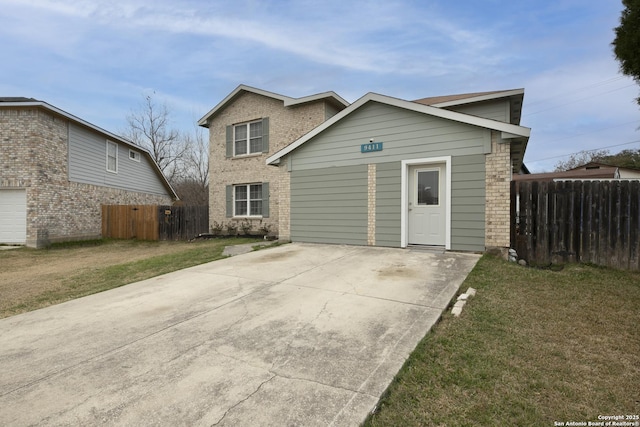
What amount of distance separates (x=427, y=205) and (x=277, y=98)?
9.13 metres

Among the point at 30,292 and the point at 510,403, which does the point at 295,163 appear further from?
the point at 510,403

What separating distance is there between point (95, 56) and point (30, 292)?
1423cm

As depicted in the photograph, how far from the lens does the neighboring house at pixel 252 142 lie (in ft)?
45.2

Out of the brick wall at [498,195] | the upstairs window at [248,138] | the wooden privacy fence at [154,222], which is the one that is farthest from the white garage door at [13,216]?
the brick wall at [498,195]

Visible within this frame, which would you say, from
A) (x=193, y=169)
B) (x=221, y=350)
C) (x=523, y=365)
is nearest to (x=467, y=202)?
(x=523, y=365)

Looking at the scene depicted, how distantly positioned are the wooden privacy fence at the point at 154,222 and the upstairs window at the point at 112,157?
2.23m

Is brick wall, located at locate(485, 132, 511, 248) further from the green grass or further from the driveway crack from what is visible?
the driveway crack

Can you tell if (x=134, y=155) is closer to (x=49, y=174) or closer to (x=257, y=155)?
(x=49, y=174)

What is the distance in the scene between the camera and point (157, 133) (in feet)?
105

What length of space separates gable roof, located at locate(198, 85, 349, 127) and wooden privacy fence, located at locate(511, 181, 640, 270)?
844cm

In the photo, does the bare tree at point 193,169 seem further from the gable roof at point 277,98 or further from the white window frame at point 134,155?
the gable roof at point 277,98

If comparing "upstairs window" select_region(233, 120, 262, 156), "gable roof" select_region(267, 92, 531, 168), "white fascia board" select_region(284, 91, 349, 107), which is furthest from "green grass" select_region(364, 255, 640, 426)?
"upstairs window" select_region(233, 120, 262, 156)

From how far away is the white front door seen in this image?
8.05 m

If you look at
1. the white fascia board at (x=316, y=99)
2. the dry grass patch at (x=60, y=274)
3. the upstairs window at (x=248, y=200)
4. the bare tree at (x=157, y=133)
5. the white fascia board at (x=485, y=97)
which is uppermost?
the bare tree at (x=157, y=133)
